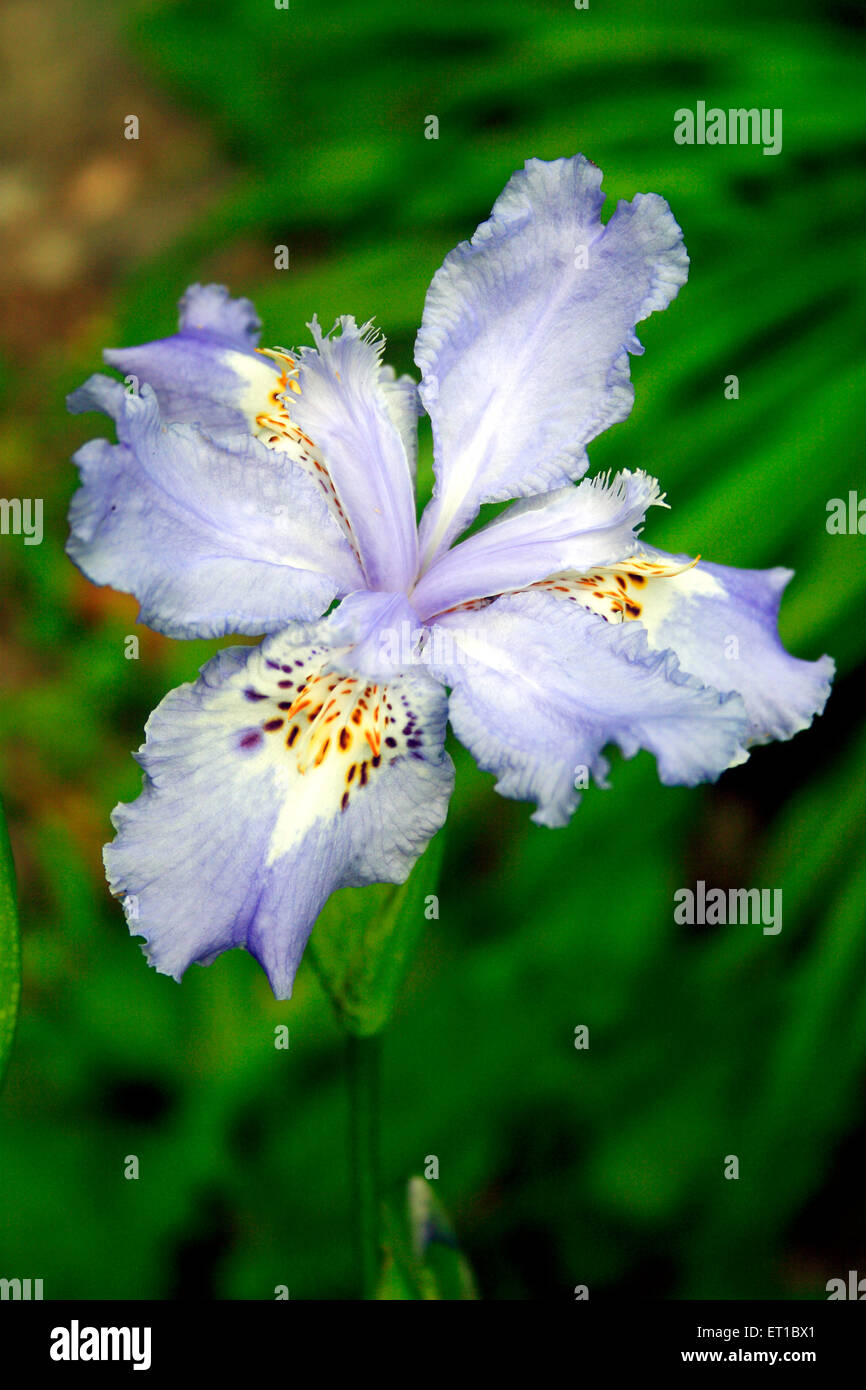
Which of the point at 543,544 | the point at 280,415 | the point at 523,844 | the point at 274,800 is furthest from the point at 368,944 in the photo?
the point at 523,844

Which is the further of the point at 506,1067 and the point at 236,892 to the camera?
the point at 506,1067

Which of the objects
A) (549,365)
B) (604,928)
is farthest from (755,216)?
(549,365)

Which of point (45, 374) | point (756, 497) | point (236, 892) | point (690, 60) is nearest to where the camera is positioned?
point (236, 892)

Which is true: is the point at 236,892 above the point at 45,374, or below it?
below

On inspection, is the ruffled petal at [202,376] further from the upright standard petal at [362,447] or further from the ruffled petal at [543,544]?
the ruffled petal at [543,544]

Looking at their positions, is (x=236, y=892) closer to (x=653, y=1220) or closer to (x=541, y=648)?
(x=541, y=648)
